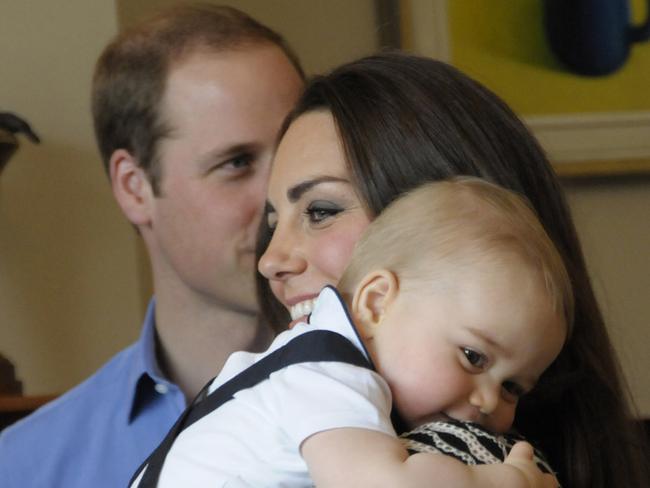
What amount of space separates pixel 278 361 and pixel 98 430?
3.94 ft

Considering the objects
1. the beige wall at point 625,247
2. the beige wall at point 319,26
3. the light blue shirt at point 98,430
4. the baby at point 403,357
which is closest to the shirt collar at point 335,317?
the baby at point 403,357

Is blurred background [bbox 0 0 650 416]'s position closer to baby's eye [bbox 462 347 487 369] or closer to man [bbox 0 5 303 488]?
man [bbox 0 5 303 488]

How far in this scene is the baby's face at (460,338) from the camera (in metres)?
1.15

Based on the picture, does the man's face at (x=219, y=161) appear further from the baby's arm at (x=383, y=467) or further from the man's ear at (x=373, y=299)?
the baby's arm at (x=383, y=467)

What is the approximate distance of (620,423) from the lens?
58.7 inches

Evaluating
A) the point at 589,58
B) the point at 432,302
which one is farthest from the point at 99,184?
the point at 432,302

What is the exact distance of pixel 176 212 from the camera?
2389 millimetres

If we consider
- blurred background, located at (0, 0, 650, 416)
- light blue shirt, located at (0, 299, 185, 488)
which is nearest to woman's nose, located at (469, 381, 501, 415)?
light blue shirt, located at (0, 299, 185, 488)

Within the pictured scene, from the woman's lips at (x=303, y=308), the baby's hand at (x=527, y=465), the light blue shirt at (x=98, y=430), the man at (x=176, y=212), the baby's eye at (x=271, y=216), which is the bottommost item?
the light blue shirt at (x=98, y=430)

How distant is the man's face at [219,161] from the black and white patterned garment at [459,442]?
1202mm

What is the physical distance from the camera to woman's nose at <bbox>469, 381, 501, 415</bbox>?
3.85 ft

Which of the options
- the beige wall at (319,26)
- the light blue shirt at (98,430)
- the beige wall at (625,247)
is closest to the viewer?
the light blue shirt at (98,430)

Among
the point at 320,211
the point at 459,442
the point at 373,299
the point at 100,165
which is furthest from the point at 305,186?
the point at 100,165

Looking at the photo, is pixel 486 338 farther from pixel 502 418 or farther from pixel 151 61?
pixel 151 61
